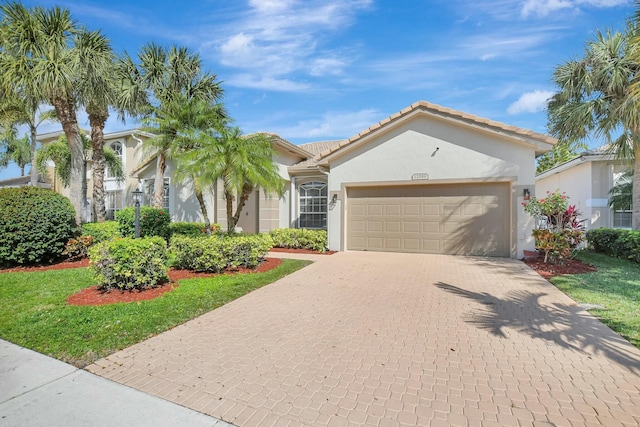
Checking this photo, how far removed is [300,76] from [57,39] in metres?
9.02

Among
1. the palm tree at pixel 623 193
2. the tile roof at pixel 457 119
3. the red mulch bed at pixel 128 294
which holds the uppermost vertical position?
the tile roof at pixel 457 119

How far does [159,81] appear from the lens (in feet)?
48.7

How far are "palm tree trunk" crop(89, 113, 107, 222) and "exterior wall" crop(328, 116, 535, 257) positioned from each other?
1063cm

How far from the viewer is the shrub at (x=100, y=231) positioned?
11.4m

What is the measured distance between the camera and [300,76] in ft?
47.2

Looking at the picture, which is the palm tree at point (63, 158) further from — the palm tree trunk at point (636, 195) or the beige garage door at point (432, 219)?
the palm tree trunk at point (636, 195)

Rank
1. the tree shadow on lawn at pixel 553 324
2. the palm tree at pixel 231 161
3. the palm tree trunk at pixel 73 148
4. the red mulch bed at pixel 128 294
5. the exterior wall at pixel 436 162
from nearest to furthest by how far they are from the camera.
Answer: the tree shadow on lawn at pixel 553 324 < the red mulch bed at pixel 128 294 < the palm tree at pixel 231 161 < the exterior wall at pixel 436 162 < the palm tree trunk at pixel 73 148

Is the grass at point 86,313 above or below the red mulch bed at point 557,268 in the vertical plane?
below

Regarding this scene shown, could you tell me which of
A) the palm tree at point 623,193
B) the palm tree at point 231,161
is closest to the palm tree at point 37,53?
the palm tree at point 231,161

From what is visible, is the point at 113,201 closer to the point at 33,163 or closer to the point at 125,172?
the point at 125,172

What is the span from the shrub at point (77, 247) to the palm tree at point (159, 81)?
4.57m

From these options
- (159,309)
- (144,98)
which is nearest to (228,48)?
(144,98)

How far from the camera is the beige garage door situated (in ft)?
37.7

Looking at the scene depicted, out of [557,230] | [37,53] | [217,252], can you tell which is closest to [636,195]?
[557,230]
